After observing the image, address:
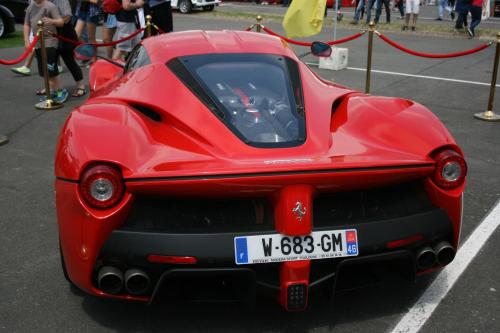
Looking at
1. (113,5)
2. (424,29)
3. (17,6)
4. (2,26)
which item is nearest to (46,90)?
(113,5)

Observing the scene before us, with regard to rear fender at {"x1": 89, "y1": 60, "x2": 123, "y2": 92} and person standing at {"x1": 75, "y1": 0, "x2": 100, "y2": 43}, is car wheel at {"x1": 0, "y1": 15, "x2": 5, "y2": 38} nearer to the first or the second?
person standing at {"x1": 75, "y1": 0, "x2": 100, "y2": 43}

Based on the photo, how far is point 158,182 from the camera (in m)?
2.54

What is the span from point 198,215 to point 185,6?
21.0m

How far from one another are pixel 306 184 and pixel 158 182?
2.09ft

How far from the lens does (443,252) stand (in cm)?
288

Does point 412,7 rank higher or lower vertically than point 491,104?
higher

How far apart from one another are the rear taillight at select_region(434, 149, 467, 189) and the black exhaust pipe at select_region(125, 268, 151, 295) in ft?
4.75

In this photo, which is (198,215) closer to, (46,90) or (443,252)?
(443,252)

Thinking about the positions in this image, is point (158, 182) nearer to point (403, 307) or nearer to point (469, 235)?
point (403, 307)

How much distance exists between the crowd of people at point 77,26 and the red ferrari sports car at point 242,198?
16.4 feet

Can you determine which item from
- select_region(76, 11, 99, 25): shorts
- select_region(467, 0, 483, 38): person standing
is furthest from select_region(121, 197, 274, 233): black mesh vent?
select_region(467, 0, 483, 38): person standing

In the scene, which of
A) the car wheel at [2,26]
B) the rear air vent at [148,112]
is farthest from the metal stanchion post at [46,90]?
the car wheel at [2,26]

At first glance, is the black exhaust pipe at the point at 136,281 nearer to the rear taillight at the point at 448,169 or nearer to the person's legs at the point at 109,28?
the rear taillight at the point at 448,169

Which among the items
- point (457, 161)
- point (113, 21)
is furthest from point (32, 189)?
point (113, 21)
